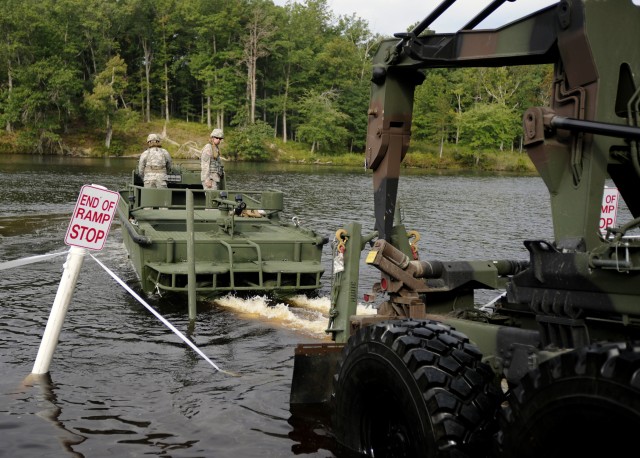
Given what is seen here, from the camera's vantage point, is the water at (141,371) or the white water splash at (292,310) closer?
the water at (141,371)

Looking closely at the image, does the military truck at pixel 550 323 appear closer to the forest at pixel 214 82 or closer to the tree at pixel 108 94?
the forest at pixel 214 82

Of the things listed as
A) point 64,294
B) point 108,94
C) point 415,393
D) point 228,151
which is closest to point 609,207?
point 415,393

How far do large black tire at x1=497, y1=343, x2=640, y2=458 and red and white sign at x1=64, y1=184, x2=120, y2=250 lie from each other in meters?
5.09

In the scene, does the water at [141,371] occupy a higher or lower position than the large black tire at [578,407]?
lower

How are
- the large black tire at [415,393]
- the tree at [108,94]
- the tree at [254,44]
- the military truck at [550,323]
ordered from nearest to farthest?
the military truck at [550,323] → the large black tire at [415,393] → the tree at [108,94] → the tree at [254,44]

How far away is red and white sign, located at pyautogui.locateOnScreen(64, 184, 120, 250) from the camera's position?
7723 millimetres

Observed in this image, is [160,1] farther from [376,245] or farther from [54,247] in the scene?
[376,245]

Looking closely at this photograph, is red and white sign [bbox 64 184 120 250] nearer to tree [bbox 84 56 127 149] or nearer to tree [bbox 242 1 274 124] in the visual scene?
tree [bbox 84 56 127 149]

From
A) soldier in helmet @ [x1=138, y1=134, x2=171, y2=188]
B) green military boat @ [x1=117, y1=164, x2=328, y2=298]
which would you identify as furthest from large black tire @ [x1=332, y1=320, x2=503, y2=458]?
soldier in helmet @ [x1=138, y1=134, x2=171, y2=188]

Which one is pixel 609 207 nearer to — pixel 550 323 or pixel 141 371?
pixel 550 323

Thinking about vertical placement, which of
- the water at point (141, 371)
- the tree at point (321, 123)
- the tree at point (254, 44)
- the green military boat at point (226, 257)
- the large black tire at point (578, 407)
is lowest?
the water at point (141, 371)

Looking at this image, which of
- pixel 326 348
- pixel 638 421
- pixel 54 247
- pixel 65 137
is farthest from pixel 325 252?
pixel 65 137

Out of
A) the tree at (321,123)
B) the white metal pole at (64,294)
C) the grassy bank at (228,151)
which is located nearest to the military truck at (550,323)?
the white metal pole at (64,294)

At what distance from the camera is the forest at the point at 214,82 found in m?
71.4
